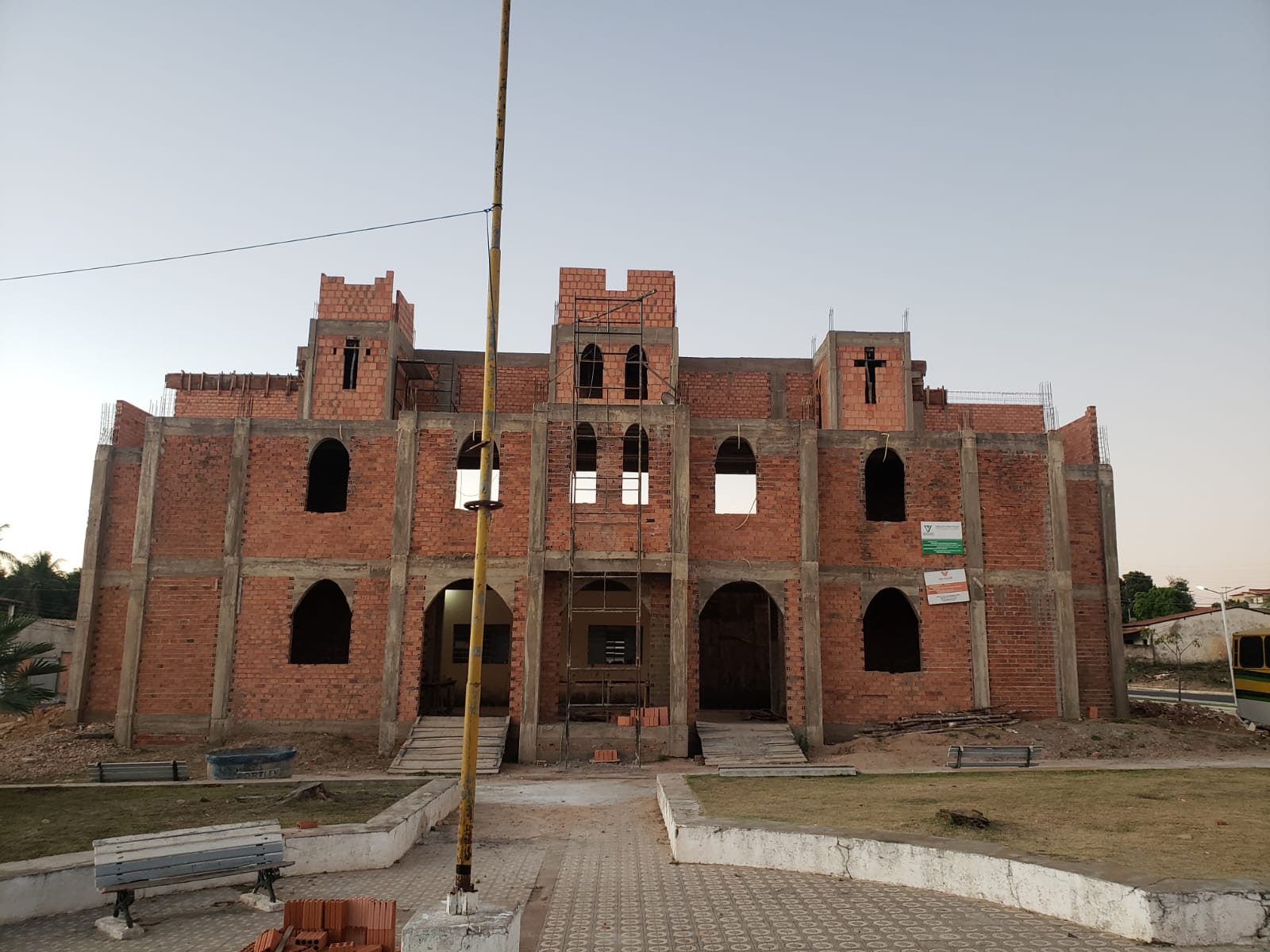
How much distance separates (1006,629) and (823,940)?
631 inches

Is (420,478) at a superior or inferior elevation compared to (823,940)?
superior

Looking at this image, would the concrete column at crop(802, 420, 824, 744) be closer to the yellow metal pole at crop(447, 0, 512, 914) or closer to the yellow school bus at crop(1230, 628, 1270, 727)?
the yellow school bus at crop(1230, 628, 1270, 727)

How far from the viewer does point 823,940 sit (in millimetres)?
6602

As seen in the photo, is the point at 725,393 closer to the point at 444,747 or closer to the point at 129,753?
the point at 444,747

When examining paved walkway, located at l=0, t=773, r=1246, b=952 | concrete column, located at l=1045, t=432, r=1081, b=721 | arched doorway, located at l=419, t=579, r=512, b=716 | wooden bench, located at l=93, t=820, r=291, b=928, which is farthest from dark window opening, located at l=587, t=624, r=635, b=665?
wooden bench, located at l=93, t=820, r=291, b=928

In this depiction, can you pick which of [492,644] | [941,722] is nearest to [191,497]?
[492,644]

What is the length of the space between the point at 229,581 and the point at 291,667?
2.44m

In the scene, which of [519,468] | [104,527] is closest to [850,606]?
[519,468]

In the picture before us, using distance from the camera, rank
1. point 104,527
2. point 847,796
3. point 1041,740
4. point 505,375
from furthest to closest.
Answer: point 505,375, point 104,527, point 1041,740, point 847,796

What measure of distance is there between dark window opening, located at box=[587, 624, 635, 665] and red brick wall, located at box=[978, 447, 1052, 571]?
1011cm

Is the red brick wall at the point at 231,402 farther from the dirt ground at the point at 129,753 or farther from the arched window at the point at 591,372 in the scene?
the dirt ground at the point at 129,753

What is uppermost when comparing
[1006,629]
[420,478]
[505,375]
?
[505,375]

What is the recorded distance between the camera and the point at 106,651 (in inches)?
872

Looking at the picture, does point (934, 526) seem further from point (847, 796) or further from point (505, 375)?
point (505, 375)
